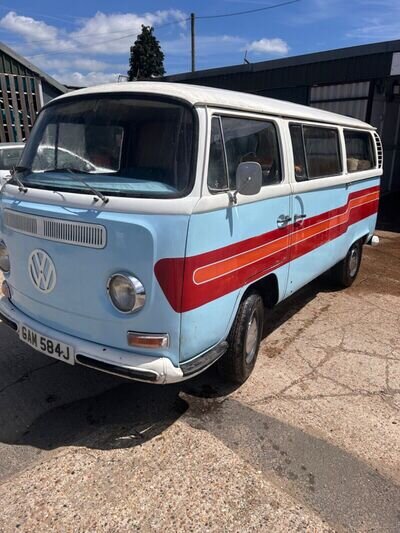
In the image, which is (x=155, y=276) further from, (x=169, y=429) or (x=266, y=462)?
(x=266, y=462)

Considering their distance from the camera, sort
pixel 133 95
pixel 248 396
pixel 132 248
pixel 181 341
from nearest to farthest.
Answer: pixel 132 248 → pixel 181 341 → pixel 133 95 → pixel 248 396

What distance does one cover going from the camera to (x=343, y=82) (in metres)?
11.0

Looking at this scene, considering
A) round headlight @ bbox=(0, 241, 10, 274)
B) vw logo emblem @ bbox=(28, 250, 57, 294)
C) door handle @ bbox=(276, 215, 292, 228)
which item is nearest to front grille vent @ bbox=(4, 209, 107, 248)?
vw logo emblem @ bbox=(28, 250, 57, 294)

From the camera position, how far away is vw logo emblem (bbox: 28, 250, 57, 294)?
109 inches

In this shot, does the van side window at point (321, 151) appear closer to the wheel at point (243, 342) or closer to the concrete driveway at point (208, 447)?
the wheel at point (243, 342)

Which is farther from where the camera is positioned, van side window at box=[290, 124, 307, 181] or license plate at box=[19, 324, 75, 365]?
van side window at box=[290, 124, 307, 181]

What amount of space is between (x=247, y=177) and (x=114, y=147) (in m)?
0.97

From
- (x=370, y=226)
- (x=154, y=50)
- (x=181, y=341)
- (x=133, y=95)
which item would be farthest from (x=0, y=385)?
(x=154, y=50)

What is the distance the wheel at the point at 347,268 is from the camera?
5.76 meters

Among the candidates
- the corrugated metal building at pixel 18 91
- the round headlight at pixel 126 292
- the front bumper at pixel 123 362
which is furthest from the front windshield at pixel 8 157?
the round headlight at pixel 126 292

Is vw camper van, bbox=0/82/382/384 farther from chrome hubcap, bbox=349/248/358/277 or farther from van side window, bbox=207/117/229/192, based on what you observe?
chrome hubcap, bbox=349/248/358/277

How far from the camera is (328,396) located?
3.41m

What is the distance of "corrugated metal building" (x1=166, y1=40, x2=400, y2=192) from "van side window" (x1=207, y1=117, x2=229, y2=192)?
893 cm

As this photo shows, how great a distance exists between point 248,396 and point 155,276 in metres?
1.46
